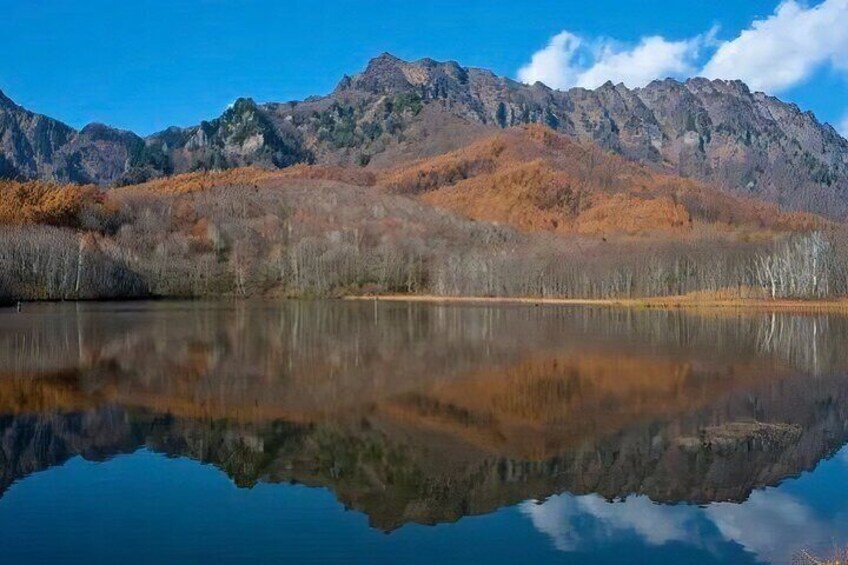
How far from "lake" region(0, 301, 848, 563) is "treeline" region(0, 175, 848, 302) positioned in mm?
76331

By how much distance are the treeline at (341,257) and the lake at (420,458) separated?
250ft

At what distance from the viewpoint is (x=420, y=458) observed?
19984 millimetres

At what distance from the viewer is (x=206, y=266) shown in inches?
5965

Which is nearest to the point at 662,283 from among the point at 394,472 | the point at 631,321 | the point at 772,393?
the point at 631,321

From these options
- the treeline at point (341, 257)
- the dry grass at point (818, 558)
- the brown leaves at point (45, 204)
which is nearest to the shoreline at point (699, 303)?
the treeline at point (341, 257)

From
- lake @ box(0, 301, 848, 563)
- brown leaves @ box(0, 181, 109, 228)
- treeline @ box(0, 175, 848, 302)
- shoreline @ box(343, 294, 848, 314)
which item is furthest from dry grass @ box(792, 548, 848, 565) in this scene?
brown leaves @ box(0, 181, 109, 228)

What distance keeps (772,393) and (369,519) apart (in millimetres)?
19743

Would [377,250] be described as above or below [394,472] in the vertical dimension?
above

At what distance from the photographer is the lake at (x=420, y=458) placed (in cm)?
1459

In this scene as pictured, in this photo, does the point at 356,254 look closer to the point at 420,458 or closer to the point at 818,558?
the point at 420,458

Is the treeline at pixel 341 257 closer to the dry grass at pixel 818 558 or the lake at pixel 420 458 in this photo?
the lake at pixel 420 458

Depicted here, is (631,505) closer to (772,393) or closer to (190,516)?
(190,516)

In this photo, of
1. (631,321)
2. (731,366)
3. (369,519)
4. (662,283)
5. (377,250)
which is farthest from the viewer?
(377,250)

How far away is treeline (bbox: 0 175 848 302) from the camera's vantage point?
110 metres
